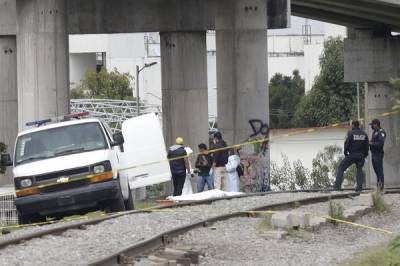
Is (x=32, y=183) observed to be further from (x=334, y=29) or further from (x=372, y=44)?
(x=334, y=29)

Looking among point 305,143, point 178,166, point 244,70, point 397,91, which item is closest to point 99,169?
point 178,166

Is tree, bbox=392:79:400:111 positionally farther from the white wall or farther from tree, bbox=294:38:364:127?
tree, bbox=294:38:364:127

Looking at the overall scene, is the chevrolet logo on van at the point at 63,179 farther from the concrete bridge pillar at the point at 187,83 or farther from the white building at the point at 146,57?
the white building at the point at 146,57

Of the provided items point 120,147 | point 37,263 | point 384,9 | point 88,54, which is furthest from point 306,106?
point 37,263

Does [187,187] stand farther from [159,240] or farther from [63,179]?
[159,240]

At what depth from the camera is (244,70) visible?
38438 millimetres

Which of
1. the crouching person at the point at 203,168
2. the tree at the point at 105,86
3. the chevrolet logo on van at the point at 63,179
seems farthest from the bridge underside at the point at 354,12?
the tree at the point at 105,86

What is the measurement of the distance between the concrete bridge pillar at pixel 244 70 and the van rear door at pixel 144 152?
13194 mm

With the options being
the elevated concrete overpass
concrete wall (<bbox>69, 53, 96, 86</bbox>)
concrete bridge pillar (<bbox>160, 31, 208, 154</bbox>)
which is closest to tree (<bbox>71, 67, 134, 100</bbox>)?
concrete wall (<bbox>69, 53, 96, 86</bbox>)

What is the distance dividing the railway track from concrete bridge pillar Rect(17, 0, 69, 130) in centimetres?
1175

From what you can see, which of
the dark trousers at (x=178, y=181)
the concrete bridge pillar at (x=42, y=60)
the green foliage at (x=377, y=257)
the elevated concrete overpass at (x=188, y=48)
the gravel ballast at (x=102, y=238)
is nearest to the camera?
the green foliage at (x=377, y=257)

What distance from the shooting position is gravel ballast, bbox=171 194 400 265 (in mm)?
15320

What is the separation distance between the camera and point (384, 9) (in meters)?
43.4

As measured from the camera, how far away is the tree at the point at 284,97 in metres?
108
